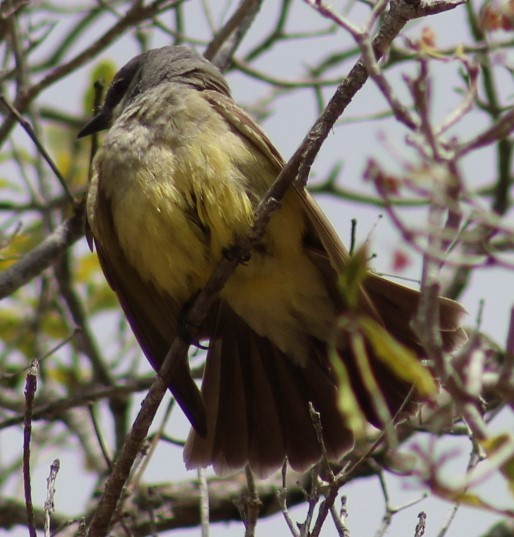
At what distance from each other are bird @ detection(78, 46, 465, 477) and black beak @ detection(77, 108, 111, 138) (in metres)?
0.51

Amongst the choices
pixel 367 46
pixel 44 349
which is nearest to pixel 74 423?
pixel 44 349

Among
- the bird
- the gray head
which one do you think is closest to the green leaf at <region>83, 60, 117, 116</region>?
the gray head

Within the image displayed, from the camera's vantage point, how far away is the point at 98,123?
259 inches

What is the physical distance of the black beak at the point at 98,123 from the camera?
21.5 ft

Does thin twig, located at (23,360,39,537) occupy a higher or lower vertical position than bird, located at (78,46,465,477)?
lower

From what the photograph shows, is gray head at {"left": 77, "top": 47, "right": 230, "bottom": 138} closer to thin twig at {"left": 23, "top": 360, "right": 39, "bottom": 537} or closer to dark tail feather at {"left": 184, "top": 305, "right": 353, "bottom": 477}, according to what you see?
dark tail feather at {"left": 184, "top": 305, "right": 353, "bottom": 477}

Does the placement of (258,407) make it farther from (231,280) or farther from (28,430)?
(28,430)

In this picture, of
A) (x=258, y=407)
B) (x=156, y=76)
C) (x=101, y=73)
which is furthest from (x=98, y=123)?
(x=258, y=407)

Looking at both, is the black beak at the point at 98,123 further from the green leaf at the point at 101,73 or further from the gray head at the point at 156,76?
the green leaf at the point at 101,73

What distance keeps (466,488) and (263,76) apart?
5260 mm

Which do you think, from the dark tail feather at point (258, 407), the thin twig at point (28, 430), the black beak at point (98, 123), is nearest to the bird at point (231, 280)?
the dark tail feather at point (258, 407)

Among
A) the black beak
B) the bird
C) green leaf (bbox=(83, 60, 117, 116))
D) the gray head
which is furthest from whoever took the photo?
green leaf (bbox=(83, 60, 117, 116))

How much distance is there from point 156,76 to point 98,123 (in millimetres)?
531

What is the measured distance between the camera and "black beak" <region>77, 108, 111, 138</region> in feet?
21.5
